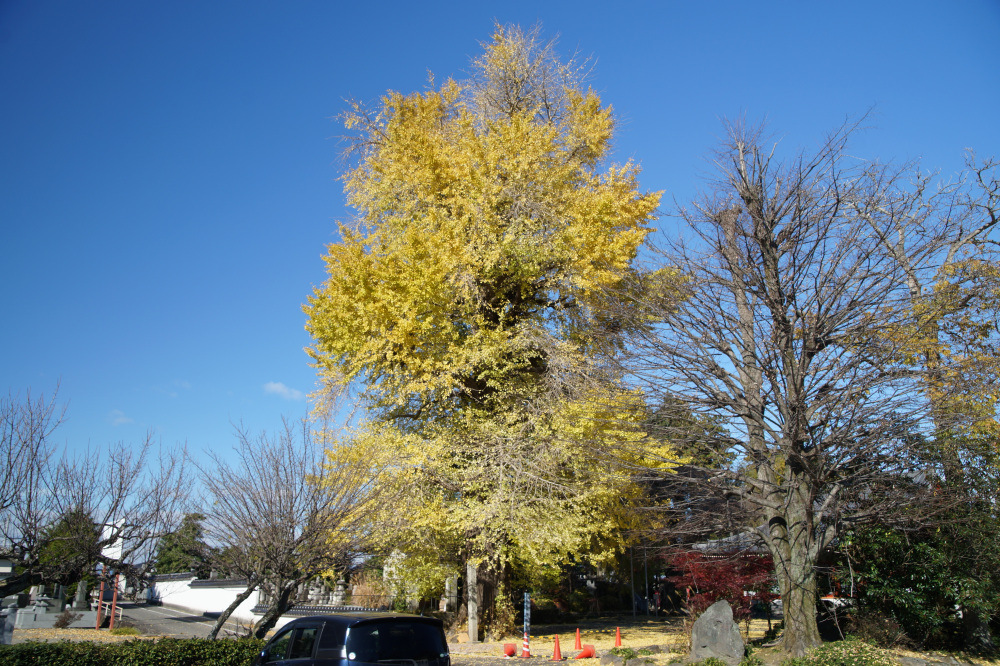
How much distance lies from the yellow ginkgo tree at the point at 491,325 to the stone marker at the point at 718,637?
9.16ft

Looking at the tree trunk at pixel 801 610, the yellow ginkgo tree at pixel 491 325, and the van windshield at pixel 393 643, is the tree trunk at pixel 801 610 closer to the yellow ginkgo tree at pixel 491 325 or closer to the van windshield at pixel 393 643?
the yellow ginkgo tree at pixel 491 325

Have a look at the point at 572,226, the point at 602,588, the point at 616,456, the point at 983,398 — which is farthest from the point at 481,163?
the point at 602,588

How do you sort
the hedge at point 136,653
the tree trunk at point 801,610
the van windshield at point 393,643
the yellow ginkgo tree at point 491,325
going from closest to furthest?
the van windshield at point 393,643 → the hedge at point 136,653 → the tree trunk at point 801,610 → the yellow ginkgo tree at point 491,325

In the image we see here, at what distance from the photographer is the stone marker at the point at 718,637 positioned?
10.9 m

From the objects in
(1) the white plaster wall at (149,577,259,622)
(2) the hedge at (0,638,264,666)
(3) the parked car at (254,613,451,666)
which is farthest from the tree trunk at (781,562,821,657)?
(1) the white plaster wall at (149,577,259,622)

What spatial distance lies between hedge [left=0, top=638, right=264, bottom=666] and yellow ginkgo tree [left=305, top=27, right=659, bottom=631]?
13.1 ft

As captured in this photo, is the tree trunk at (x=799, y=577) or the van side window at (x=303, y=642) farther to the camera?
the tree trunk at (x=799, y=577)

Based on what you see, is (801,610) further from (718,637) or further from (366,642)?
(366,642)

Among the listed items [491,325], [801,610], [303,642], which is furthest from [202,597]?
[801,610]

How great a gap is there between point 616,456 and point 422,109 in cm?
1108

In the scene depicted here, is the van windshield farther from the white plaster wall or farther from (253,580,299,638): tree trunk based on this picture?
the white plaster wall

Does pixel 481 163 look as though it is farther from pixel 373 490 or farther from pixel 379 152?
pixel 373 490

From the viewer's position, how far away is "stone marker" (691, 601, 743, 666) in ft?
35.8

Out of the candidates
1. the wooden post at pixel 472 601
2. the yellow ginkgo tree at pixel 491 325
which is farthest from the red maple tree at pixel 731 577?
the wooden post at pixel 472 601
